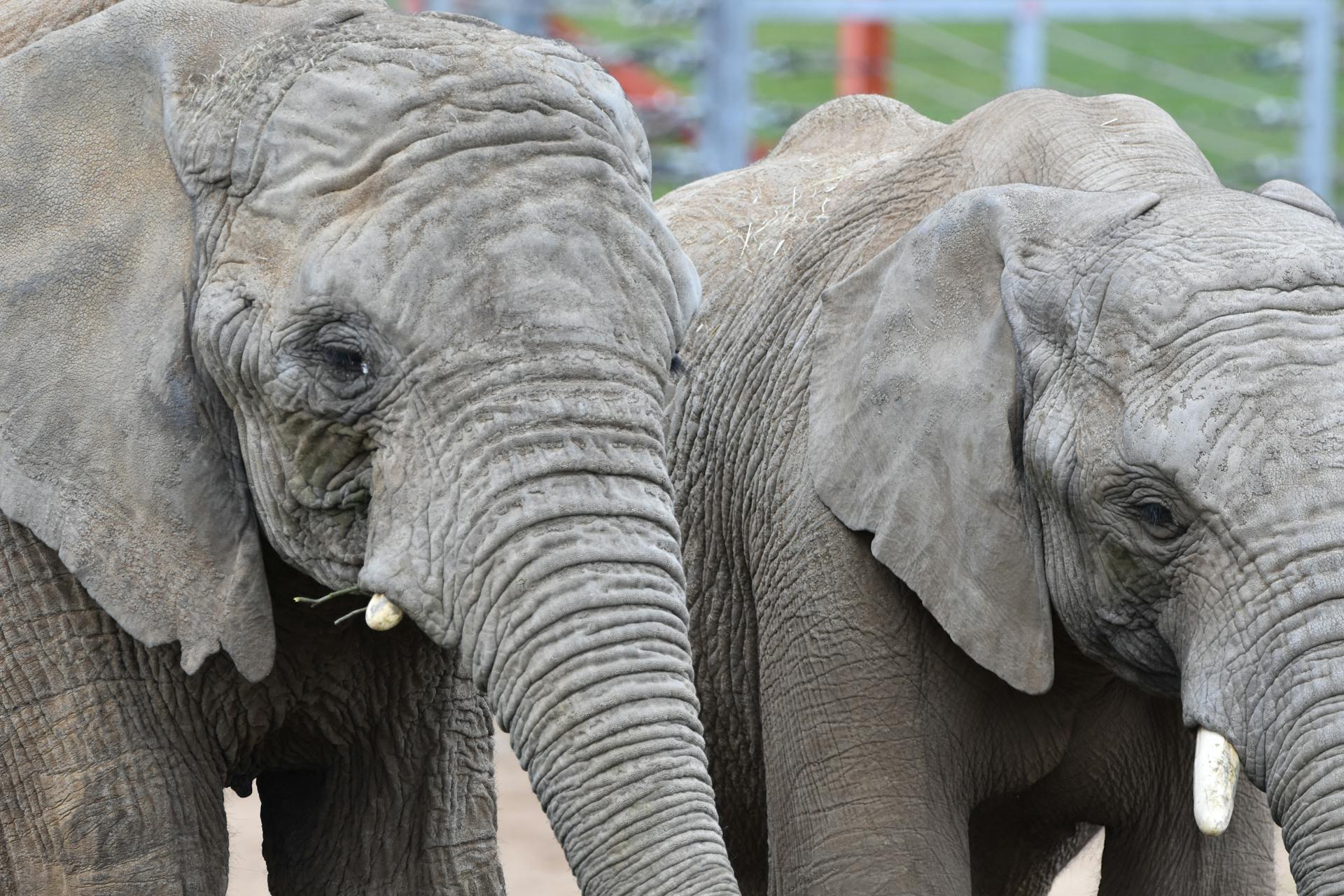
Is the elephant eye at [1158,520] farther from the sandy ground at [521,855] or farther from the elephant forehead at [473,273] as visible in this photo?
the sandy ground at [521,855]

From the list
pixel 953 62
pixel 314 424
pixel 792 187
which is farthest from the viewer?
pixel 953 62

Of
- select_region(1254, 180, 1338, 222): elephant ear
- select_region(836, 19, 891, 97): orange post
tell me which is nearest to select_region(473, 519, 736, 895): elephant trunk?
select_region(1254, 180, 1338, 222): elephant ear

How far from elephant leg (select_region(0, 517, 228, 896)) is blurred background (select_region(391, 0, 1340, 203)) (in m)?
4.55

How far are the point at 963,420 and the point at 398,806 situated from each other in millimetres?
1429

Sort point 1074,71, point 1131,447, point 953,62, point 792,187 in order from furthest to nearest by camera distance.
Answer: point 953,62 → point 1074,71 → point 792,187 → point 1131,447

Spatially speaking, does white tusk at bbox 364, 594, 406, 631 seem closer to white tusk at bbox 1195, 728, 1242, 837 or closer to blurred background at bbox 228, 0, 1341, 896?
white tusk at bbox 1195, 728, 1242, 837

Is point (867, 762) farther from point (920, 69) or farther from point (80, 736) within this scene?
point (920, 69)

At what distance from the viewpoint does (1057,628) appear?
4.91 meters

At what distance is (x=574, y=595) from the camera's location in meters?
3.89

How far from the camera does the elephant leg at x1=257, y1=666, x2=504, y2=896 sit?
496 cm

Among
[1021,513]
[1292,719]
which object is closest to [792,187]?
[1021,513]

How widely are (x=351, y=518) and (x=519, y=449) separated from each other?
41cm

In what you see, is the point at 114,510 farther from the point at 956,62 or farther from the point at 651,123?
the point at 956,62

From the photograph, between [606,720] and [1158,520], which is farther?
[1158,520]
